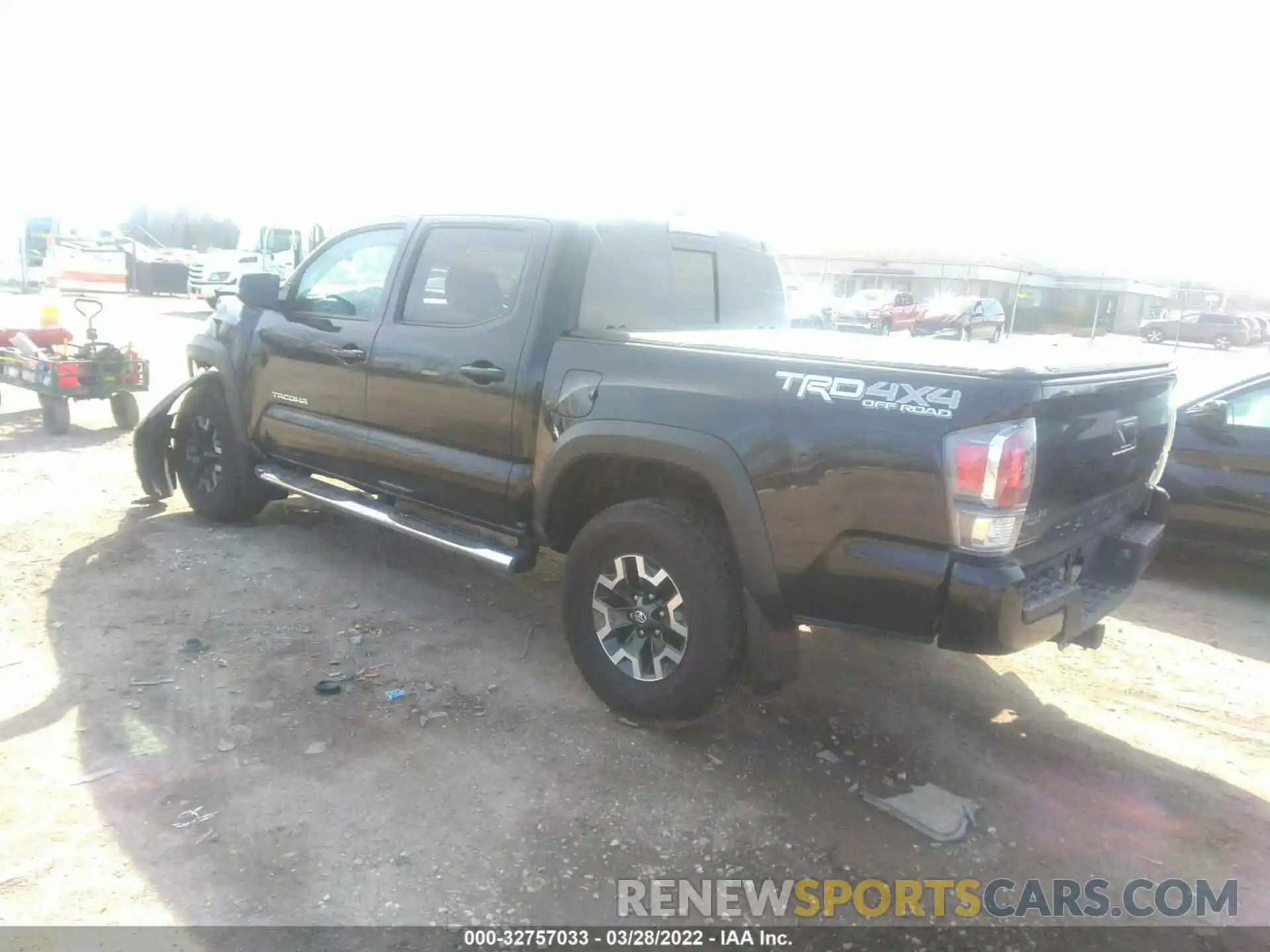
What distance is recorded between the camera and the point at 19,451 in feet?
23.5

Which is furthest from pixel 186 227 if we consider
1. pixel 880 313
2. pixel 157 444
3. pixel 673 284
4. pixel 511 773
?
pixel 511 773

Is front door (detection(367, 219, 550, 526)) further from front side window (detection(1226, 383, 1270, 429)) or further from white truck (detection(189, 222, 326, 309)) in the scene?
white truck (detection(189, 222, 326, 309))

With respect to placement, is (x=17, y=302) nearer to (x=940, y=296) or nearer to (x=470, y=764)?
(x=470, y=764)

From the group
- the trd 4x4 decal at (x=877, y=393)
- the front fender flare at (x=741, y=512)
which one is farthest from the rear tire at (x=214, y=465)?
the trd 4x4 decal at (x=877, y=393)

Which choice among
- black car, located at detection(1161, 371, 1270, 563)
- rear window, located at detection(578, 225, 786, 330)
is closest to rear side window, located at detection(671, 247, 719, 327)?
rear window, located at detection(578, 225, 786, 330)

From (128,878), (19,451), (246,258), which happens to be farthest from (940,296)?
(128,878)

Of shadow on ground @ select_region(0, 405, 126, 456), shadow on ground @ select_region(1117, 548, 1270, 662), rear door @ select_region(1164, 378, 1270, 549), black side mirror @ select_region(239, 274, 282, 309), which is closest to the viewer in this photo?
shadow on ground @ select_region(1117, 548, 1270, 662)

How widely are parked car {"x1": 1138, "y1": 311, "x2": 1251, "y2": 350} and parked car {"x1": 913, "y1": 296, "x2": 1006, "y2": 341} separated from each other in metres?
13.5

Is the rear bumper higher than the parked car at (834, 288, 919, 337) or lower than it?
A: lower

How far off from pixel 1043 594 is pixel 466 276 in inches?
109

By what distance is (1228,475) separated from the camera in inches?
220

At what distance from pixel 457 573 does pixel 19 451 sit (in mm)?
4343

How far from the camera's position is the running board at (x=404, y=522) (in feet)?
13.1

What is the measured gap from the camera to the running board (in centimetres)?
400
